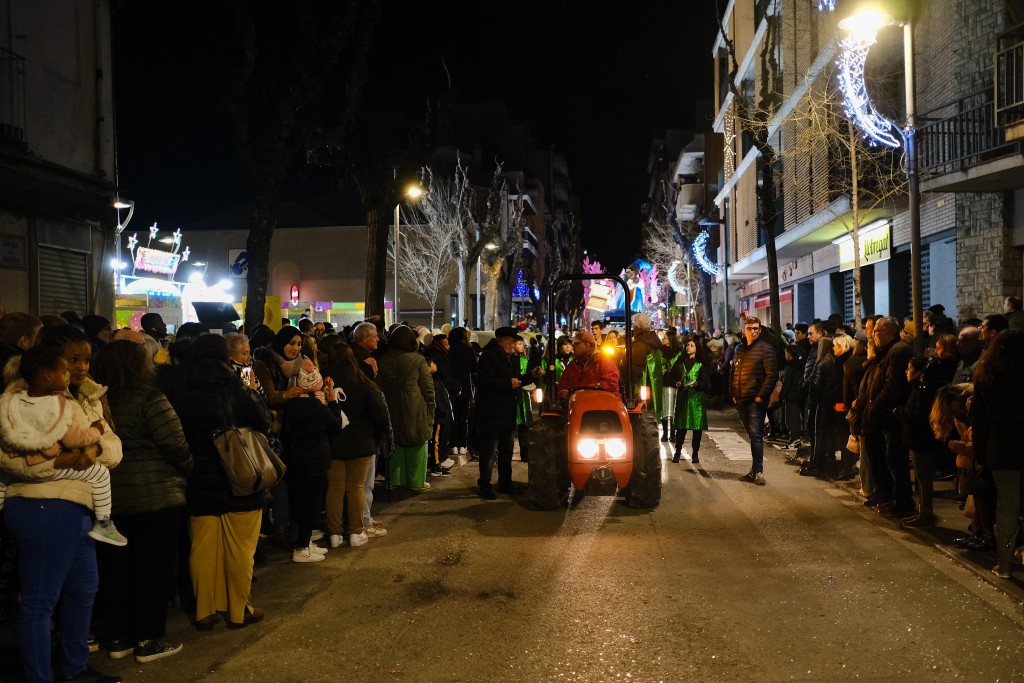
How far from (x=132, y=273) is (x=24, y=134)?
2954 centimetres

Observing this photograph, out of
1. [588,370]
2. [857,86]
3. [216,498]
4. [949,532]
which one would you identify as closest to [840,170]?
[857,86]

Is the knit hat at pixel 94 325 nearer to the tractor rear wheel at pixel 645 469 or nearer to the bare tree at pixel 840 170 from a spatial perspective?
the tractor rear wheel at pixel 645 469

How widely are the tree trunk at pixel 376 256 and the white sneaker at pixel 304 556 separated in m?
11.7

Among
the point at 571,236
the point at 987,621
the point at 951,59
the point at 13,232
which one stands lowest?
the point at 987,621

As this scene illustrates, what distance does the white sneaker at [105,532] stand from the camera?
4.57 m

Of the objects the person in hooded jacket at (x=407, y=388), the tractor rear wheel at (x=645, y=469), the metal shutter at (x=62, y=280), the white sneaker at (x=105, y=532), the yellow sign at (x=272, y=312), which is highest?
the metal shutter at (x=62, y=280)

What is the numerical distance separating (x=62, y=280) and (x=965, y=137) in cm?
1552

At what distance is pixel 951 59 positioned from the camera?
54.0 feet

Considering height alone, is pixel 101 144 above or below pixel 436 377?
above

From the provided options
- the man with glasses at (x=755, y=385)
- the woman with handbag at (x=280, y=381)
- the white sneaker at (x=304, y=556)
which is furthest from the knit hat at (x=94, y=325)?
the man with glasses at (x=755, y=385)

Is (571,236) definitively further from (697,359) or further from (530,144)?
(697,359)

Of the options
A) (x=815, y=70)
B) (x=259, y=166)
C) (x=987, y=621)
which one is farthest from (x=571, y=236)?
(x=987, y=621)

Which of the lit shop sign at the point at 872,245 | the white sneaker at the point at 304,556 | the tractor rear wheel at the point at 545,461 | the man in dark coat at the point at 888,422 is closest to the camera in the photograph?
the white sneaker at the point at 304,556

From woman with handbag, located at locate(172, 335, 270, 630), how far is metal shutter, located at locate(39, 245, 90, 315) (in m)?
9.80
